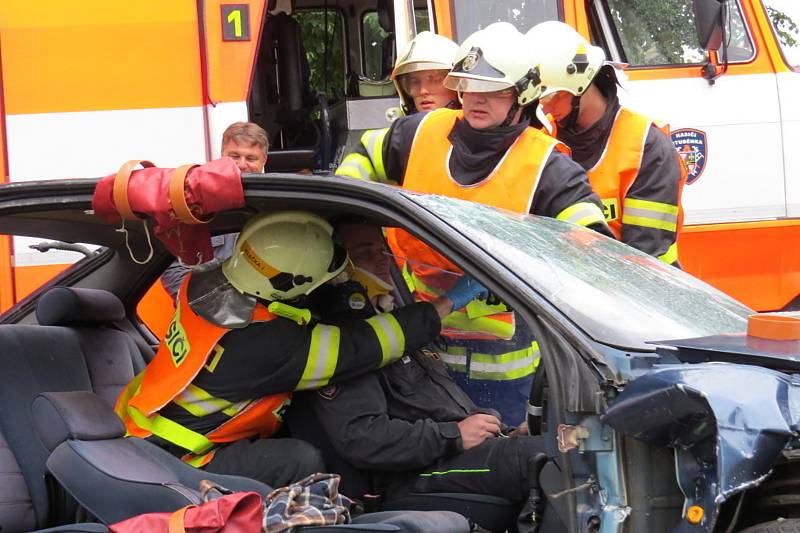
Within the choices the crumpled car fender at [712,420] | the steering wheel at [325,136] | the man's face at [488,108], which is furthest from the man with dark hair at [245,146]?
the crumpled car fender at [712,420]

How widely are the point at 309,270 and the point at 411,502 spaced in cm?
67

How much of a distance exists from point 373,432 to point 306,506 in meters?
0.44

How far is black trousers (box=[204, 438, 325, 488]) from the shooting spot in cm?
295

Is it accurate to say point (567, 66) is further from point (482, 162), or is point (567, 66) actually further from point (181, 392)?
point (181, 392)

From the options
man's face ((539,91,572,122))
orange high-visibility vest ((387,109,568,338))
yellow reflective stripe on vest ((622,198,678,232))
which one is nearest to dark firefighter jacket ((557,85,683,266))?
yellow reflective stripe on vest ((622,198,678,232))

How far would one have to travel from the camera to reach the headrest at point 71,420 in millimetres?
2670

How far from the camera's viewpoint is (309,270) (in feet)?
9.93

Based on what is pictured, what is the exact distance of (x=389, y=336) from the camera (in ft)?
9.99

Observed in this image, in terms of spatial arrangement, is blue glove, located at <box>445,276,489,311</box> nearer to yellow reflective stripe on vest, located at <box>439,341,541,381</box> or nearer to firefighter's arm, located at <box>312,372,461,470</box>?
yellow reflective stripe on vest, located at <box>439,341,541,381</box>

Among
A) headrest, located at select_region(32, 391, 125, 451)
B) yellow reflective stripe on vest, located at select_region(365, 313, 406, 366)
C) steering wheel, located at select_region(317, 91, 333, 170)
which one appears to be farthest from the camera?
steering wheel, located at select_region(317, 91, 333, 170)

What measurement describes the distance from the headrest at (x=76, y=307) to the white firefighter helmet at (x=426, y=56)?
185 cm

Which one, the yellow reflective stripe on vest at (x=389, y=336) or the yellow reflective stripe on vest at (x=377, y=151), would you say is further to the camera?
the yellow reflective stripe on vest at (x=377, y=151)

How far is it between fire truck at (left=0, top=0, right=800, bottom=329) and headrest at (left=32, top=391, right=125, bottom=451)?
8.26 feet

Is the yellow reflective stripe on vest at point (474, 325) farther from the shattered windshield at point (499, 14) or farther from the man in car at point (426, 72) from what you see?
the shattered windshield at point (499, 14)
